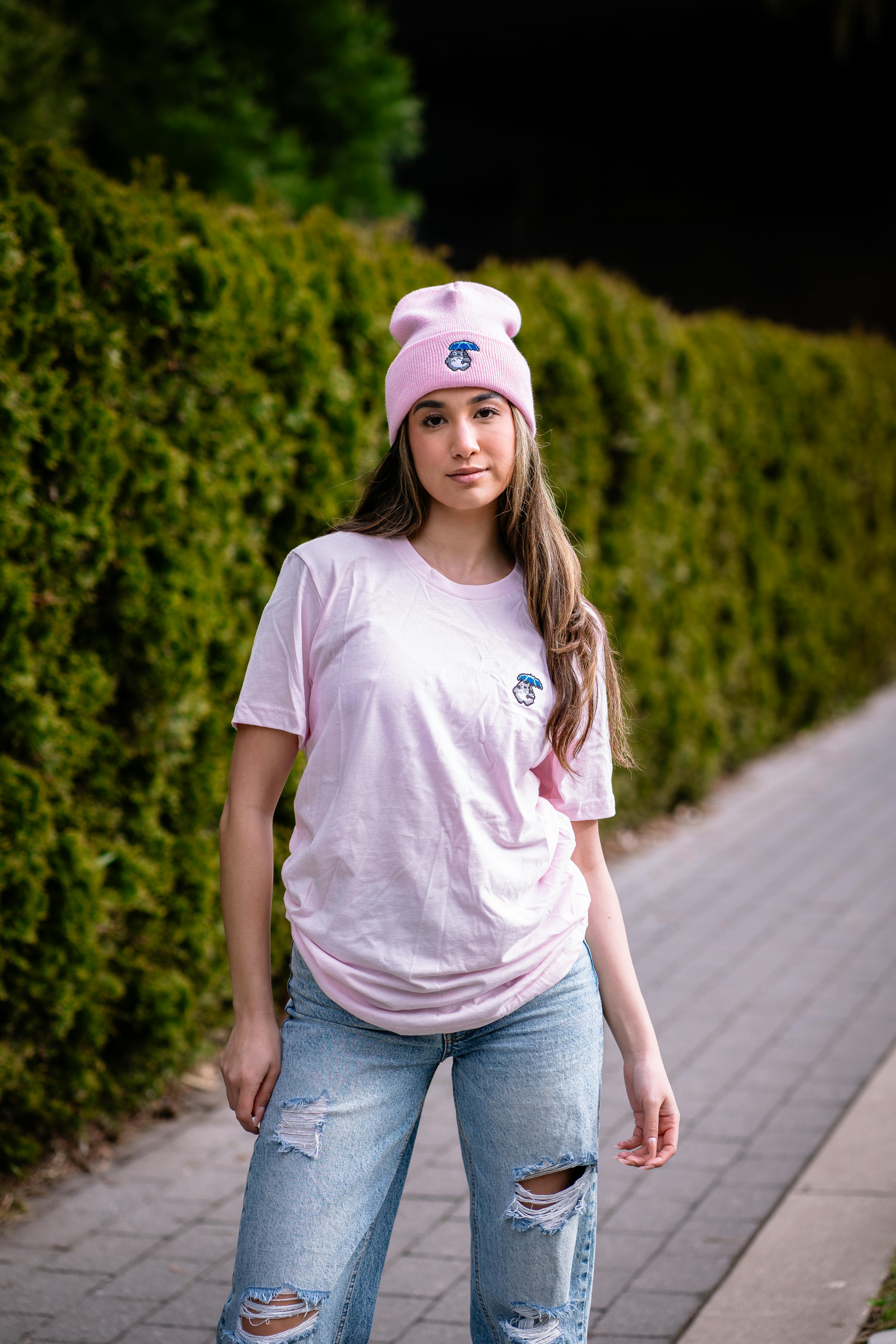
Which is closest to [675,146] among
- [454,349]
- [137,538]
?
[137,538]

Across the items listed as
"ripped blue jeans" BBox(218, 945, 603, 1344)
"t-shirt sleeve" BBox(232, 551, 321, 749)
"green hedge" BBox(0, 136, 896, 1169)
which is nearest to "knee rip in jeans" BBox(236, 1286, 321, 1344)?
"ripped blue jeans" BBox(218, 945, 603, 1344)

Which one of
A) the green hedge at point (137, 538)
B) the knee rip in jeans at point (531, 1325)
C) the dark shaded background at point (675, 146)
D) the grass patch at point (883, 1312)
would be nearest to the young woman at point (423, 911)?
the knee rip in jeans at point (531, 1325)

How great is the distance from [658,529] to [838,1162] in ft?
14.3

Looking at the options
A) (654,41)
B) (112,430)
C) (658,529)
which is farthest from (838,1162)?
(654,41)

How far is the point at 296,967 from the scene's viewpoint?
2049 millimetres

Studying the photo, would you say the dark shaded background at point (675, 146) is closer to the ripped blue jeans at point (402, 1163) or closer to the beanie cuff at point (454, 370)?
the beanie cuff at point (454, 370)

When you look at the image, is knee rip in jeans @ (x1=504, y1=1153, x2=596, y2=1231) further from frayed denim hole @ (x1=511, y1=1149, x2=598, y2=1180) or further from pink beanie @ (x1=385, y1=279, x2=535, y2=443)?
pink beanie @ (x1=385, y1=279, x2=535, y2=443)

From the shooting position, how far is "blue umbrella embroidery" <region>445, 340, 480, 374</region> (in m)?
2.01

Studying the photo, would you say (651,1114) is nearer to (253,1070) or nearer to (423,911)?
(423,911)

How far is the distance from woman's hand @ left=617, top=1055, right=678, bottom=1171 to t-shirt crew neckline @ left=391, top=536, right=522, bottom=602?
73 cm

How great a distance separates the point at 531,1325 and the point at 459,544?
3.72ft

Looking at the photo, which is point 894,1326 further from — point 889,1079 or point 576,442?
point 576,442

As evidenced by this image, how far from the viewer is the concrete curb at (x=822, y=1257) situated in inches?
116

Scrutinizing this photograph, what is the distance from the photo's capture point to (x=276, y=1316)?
180 centimetres
